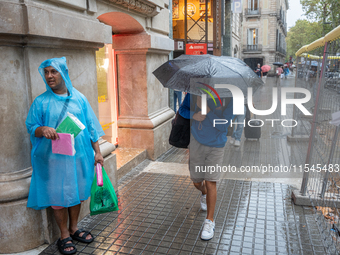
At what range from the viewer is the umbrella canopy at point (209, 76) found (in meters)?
3.62

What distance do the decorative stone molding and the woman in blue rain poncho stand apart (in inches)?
97.6

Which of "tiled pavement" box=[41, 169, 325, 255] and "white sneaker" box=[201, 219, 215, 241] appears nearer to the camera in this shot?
"tiled pavement" box=[41, 169, 325, 255]

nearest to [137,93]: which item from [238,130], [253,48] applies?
[238,130]

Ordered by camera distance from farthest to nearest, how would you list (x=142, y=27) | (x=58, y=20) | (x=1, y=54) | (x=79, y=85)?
(x=142, y=27)
(x=79, y=85)
(x=58, y=20)
(x=1, y=54)

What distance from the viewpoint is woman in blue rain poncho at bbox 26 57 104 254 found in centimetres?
333

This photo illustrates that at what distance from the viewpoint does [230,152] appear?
7.62 m

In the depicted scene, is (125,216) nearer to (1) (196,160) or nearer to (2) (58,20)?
(1) (196,160)

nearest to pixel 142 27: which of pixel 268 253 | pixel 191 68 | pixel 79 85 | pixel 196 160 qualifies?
pixel 79 85

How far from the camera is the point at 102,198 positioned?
12.2ft

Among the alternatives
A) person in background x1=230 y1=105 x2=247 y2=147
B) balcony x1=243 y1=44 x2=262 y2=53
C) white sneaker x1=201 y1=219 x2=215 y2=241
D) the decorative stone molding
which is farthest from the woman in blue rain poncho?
balcony x1=243 y1=44 x2=262 y2=53

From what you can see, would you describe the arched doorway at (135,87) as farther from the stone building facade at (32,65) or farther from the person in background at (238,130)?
the person in background at (238,130)

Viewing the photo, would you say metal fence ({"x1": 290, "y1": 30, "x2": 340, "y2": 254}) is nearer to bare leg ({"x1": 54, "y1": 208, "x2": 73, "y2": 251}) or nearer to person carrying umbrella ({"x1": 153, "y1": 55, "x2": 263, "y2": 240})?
person carrying umbrella ({"x1": 153, "y1": 55, "x2": 263, "y2": 240})

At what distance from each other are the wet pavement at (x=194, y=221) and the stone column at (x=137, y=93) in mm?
1179

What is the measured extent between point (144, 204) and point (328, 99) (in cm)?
278
